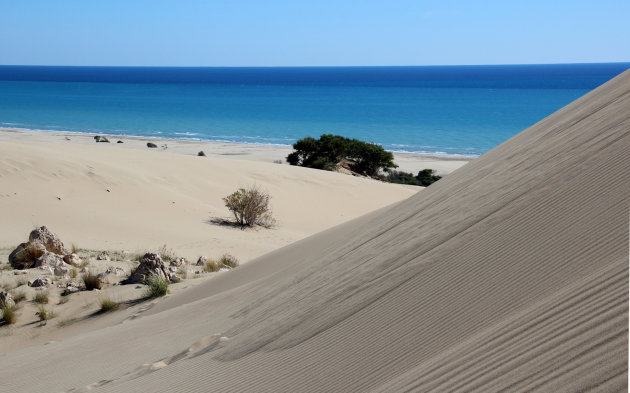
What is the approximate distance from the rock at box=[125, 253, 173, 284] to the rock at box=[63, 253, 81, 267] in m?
1.57

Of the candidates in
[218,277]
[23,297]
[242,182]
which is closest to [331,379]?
[218,277]

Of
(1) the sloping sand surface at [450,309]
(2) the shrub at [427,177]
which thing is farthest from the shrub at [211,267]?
(2) the shrub at [427,177]

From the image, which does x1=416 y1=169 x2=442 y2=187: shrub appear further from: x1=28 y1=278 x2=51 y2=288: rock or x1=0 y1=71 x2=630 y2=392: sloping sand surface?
x1=0 y1=71 x2=630 y2=392: sloping sand surface

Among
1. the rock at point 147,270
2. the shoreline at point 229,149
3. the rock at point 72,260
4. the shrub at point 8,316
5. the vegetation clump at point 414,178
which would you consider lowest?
the shrub at point 8,316

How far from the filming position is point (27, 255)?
10.0m

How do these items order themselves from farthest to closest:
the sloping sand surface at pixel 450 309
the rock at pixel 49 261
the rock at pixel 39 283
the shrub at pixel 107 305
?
the rock at pixel 49 261 → the rock at pixel 39 283 → the shrub at pixel 107 305 → the sloping sand surface at pixel 450 309

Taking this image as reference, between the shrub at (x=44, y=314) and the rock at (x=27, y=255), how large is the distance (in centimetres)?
219

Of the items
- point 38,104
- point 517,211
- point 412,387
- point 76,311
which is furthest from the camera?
point 38,104

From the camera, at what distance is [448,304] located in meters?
3.45

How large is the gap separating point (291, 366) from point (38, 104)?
85541mm

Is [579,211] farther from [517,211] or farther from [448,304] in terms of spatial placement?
[448,304]

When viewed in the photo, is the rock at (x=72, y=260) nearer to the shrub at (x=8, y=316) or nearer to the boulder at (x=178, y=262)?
the boulder at (x=178, y=262)

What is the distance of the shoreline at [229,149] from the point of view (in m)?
35.7

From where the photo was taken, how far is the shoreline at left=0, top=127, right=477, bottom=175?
117 ft
